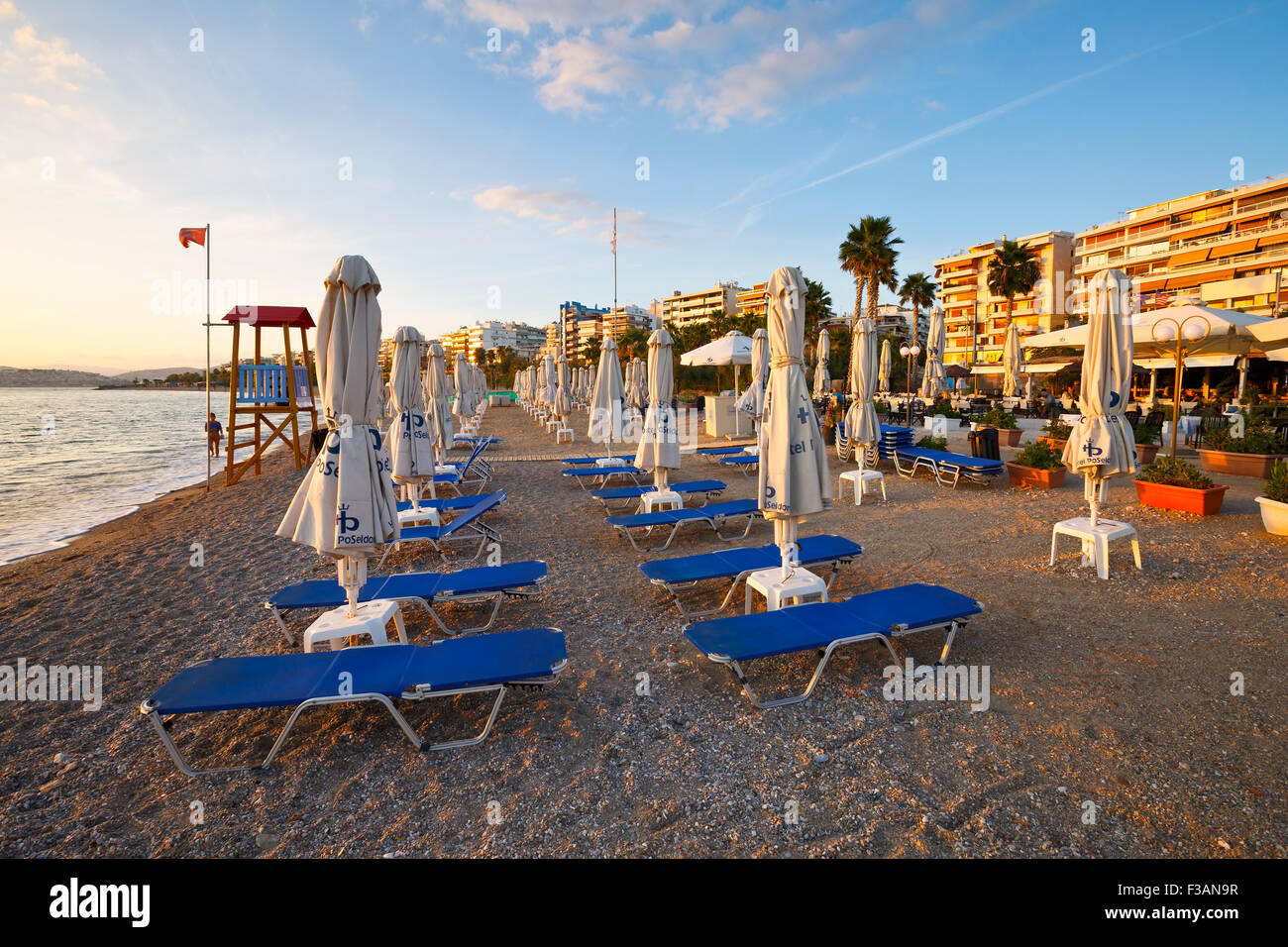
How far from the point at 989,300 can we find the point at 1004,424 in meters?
63.3

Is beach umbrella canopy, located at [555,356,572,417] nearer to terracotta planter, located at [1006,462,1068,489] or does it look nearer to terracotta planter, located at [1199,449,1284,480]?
terracotta planter, located at [1006,462,1068,489]

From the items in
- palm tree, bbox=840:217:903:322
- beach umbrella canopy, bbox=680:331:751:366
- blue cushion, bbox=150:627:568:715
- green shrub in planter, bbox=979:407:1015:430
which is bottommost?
blue cushion, bbox=150:627:568:715

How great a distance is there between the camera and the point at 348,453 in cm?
413

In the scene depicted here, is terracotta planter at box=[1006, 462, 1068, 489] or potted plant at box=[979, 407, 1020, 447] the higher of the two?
potted plant at box=[979, 407, 1020, 447]

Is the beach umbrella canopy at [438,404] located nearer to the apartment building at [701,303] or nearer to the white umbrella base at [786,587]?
the white umbrella base at [786,587]

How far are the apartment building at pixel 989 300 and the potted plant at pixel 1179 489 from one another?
5242 centimetres

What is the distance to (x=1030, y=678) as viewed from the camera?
3930 mm

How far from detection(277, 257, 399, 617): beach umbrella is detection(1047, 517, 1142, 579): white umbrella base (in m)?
6.16

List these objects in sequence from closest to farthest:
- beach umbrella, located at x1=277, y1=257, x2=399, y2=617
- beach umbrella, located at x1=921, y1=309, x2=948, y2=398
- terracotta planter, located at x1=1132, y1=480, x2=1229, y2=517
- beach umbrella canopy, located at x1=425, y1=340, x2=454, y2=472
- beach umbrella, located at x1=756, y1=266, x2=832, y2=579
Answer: beach umbrella, located at x1=277, y1=257, x2=399, y2=617 → beach umbrella, located at x1=756, y1=266, x2=832, y2=579 → terracotta planter, located at x1=1132, y1=480, x2=1229, y2=517 → beach umbrella canopy, located at x1=425, y1=340, x2=454, y2=472 → beach umbrella, located at x1=921, y1=309, x2=948, y2=398

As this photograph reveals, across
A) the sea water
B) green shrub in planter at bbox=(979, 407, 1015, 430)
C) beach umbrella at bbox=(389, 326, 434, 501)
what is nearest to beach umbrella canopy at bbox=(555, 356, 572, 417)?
the sea water

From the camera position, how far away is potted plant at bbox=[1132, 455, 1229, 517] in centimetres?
761

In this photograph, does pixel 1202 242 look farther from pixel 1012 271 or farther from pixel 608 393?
pixel 608 393
